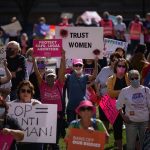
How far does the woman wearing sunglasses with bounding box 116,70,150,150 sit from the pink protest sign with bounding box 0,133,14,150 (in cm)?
220

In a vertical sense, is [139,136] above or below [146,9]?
below

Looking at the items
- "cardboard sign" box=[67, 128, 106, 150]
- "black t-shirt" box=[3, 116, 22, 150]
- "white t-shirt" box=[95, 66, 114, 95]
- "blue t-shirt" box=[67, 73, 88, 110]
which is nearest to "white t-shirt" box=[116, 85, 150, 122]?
"blue t-shirt" box=[67, 73, 88, 110]

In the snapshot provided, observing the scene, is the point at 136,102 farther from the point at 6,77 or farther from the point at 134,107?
the point at 6,77

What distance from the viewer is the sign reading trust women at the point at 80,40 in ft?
36.7

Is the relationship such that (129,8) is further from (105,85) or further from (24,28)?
(105,85)

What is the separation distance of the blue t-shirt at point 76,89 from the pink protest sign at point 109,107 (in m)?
0.45

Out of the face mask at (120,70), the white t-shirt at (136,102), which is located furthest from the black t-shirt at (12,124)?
the face mask at (120,70)

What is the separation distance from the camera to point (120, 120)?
10492 mm

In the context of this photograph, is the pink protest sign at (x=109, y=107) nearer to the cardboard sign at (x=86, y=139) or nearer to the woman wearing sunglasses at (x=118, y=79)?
the woman wearing sunglasses at (x=118, y=79)

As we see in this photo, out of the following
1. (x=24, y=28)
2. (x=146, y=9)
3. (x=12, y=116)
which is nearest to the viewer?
(x=12, y=116)

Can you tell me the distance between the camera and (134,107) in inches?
367

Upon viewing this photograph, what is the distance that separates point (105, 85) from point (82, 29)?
1.05m

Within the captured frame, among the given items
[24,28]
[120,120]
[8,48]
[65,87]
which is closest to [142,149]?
[120,120]

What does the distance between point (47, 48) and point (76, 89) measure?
1271 millimetres
